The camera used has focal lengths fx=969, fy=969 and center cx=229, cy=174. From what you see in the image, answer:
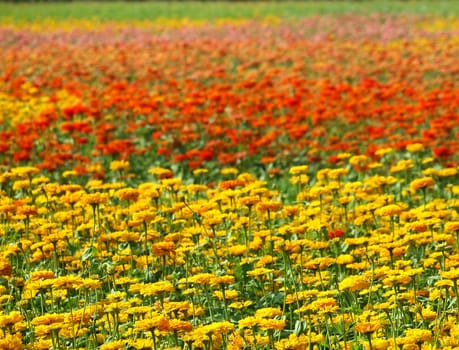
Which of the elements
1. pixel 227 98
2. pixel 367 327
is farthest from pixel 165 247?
pixel 227 98

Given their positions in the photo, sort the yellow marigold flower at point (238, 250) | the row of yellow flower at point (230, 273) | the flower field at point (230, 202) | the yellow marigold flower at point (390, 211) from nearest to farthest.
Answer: the row of yellow flower at point (230, 273) → the flower field at point (230, 202) → the yellow marigold flower at point (390, 211) → the yellow marigold flower at point (238, 250)

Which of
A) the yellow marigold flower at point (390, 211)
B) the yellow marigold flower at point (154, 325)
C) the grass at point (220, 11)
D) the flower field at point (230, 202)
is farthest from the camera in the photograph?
the grass at point (220, 11)

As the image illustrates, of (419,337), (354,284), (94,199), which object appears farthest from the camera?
(94,199)

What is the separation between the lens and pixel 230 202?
21.2 ft

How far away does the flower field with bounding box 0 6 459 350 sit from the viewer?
455cm

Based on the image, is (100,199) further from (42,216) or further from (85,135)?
(85,135)

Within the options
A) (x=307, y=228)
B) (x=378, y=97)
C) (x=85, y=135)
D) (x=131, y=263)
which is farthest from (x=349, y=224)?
(x=85, y=135)

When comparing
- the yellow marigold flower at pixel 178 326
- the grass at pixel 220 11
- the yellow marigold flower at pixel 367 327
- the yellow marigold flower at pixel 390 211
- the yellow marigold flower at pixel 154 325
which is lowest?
the grass at pixel 220 11

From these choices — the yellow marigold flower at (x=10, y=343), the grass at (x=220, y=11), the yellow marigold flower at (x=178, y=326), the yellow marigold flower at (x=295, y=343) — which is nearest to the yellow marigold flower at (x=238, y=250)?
the yellow marigold flower at (x=295, y=343)

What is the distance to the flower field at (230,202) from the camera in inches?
179

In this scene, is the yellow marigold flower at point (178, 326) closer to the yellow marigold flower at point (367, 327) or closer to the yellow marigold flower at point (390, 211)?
the yellow marigold flower at point (367, 327)

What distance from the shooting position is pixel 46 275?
4625 mm

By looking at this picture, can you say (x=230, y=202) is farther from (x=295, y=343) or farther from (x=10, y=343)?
(x=10, y=343)

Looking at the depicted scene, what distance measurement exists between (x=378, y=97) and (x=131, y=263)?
4891 millimetres
